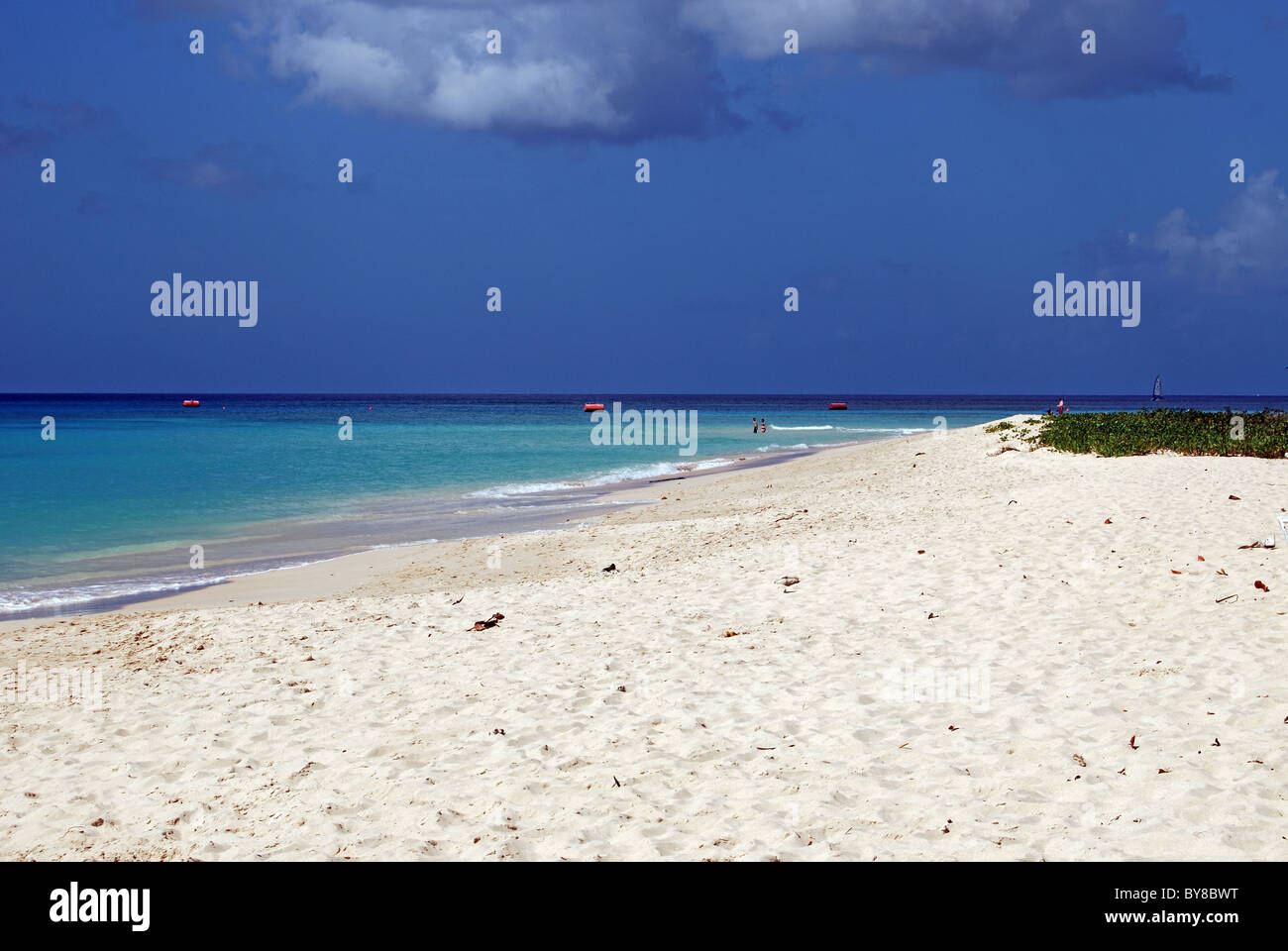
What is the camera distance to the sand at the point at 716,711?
512 cm

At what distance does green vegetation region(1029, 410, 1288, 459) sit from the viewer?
22.8 metres

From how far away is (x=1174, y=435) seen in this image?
2498 centimetres

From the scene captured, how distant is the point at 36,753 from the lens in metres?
6.69

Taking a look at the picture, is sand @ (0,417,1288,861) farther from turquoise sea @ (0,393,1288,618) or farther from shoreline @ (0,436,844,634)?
turquoise sea @ (0,393,1288,618)

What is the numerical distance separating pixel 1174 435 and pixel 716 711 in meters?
23.4

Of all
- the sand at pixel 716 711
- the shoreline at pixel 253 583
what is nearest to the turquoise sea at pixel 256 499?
the shoreline at pixel 253 583

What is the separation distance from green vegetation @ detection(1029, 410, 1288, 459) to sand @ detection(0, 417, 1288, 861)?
38.7ft

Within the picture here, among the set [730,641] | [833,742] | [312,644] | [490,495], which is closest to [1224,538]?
[730,641]
